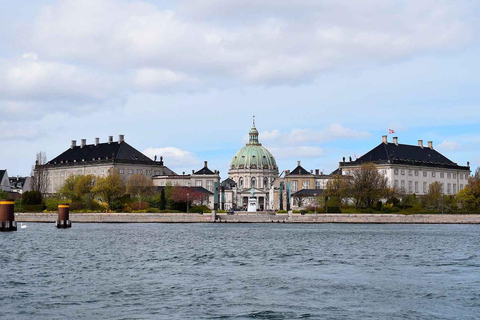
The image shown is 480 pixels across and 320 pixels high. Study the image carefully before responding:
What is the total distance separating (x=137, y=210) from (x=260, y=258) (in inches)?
3332

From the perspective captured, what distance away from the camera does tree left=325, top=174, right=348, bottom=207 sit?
481 ft

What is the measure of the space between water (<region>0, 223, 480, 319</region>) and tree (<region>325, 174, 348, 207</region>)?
8545 centimetres

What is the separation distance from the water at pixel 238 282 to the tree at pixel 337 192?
8545cm

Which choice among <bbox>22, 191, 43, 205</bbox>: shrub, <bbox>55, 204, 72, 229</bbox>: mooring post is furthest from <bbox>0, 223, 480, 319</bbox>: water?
<bbox>22, 191, 43, 205</bbox>: shrub

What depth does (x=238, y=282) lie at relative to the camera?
3819cm

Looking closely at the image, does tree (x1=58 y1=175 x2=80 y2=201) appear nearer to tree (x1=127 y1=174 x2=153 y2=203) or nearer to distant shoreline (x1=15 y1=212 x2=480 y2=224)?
tree (x1=127 y1=174 x2=153 y2=203)

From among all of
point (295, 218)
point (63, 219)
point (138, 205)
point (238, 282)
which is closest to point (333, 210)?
point (295, 218)

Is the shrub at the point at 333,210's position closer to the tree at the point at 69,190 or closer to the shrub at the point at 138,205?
the shrub at the point at 138,205

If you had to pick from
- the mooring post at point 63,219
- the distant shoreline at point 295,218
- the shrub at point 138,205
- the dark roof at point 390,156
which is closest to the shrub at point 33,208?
the distant shoreline at point 295,218

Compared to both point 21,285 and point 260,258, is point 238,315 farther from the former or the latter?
point 260,258

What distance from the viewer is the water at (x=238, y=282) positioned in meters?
30.0

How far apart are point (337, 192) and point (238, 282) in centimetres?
11116

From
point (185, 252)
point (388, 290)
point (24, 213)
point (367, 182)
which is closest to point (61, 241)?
point (185, 252)

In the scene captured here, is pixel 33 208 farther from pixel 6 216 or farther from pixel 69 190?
pixel 6 216
